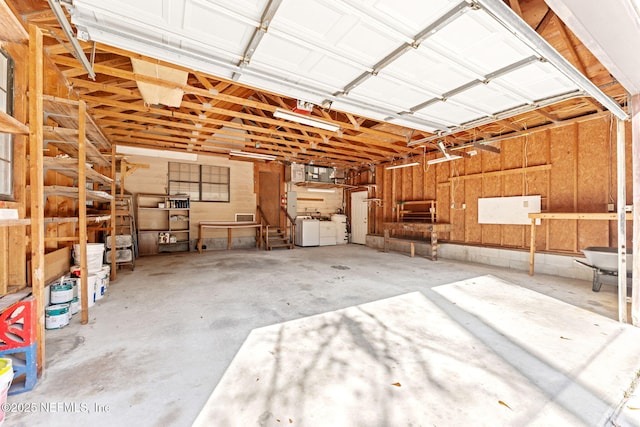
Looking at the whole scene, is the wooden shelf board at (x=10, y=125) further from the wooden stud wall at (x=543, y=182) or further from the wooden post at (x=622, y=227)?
the wooden stud wall at (x=543, y=182)

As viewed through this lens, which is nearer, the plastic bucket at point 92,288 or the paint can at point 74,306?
the paint can at point 74,306

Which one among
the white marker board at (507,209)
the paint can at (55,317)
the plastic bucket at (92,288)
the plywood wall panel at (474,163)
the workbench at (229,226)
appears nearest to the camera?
the paint can at (55,317)

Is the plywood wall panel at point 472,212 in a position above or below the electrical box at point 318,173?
below

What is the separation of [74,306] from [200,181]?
5911 millimetres

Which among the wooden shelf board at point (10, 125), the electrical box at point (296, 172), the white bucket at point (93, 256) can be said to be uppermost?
the electrical box at point (296, 172)

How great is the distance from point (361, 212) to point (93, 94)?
8375 mm

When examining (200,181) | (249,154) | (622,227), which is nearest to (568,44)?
(622,227)

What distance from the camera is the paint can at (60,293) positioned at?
9.25 ft

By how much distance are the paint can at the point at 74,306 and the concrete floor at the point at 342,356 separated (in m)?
0.17

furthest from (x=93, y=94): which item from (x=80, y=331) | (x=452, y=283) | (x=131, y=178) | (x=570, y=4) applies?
(x=452, y=283)

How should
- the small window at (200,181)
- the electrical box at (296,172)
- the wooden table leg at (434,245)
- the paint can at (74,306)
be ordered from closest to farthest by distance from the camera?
1. the paint can at (74,306)
2. the wooden table leg at (434,245)
3. the small window at (200,181)
4. the electrical box at (296,172)

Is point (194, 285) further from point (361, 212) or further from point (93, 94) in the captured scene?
point (361, 212)

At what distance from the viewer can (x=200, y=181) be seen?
→ 8406 millimetres

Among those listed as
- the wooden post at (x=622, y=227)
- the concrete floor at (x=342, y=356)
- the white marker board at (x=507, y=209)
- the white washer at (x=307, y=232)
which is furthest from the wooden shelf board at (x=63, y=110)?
→ the white marker board at (x=507, y=209)
